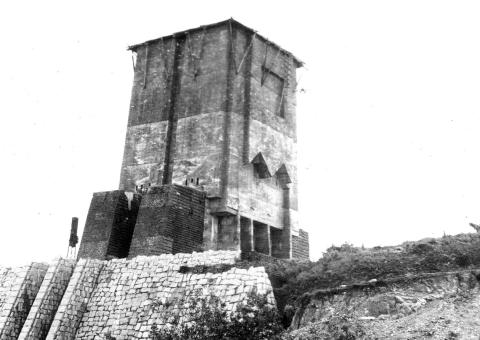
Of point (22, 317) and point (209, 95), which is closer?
point (22, 317)

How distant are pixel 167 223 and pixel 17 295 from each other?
481 centimetres

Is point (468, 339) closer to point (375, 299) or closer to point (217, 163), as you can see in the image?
point (375, 299)

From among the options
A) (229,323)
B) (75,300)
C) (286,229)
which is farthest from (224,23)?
(229,323)

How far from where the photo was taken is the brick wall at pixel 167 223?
20703 millimetres

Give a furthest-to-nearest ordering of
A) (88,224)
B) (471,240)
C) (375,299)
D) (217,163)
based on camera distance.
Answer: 1. (217,163)
2. (88,224)
3. (471,240)
4. (375,299)

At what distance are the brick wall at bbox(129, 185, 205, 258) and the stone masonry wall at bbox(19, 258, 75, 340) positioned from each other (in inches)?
91.3

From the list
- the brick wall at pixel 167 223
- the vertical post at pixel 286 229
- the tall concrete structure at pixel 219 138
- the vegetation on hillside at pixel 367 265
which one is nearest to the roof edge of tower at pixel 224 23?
the tall concrete structure at pixel 219 138

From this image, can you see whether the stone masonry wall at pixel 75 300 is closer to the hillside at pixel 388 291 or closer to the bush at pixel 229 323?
the bush at pixel 229 323

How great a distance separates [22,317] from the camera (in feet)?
61.9

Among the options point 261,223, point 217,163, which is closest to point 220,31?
point 217,163

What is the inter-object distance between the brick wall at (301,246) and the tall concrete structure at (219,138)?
0.16 feet

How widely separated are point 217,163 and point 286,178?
11.4ft

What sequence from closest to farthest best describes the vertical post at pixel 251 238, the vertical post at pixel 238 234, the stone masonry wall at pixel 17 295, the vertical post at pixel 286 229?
1. the stone masonry wall at pixel 17 295
2. the vertical post at pixel 238 234
3. the vertical post at pixel 251 238
4. the vertical post at pixel 286 229

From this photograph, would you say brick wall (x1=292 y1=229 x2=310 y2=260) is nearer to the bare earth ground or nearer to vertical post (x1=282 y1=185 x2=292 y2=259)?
Answer: vertical post (x1=282 y1=185 x2=292 y2=259)
